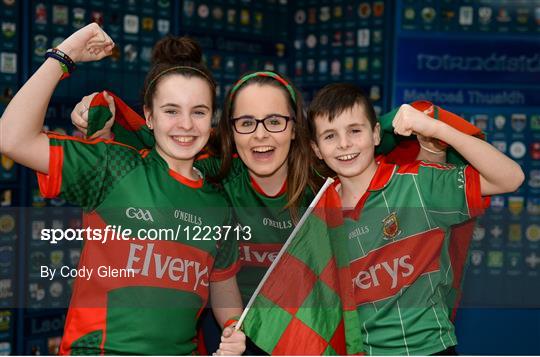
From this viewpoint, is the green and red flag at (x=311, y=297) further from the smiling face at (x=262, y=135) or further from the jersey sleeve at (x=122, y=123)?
the jersey sleeve at (x=122, y=123)

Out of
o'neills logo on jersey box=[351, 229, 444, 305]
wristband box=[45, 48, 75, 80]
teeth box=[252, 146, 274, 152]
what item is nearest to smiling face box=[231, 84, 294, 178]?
teeth box=[252, 146, 274, 152]

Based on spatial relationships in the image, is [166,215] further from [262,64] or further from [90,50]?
[262,64]

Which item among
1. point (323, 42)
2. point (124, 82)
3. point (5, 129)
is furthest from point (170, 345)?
point (323, 42)

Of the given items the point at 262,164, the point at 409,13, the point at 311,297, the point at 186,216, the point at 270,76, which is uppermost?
the point at 409,13

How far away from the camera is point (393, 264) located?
1.64m

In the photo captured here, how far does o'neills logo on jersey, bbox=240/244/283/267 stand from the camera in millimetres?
1755

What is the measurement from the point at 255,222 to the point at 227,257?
0.12 meters

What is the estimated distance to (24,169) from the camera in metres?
2.98

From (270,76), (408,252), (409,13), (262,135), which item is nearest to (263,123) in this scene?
(262,135)

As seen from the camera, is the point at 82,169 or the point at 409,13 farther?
the point at 409,13

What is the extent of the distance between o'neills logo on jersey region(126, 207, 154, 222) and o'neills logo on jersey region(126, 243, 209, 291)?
2.3 inches

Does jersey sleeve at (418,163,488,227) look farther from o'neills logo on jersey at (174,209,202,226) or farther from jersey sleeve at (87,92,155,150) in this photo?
jersey sleeve at (87,92,155,150)

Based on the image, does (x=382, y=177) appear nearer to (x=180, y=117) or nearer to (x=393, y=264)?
(x=393, y=264)

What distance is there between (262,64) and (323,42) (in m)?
0.34
